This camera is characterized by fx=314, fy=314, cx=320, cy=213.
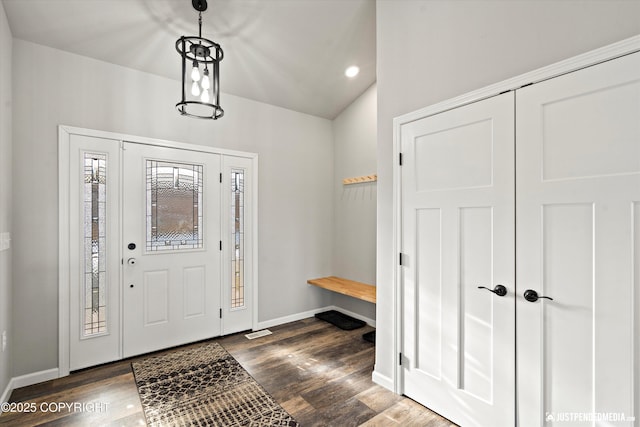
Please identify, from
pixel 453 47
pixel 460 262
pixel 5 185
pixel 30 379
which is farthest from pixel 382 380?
pixel 5 185

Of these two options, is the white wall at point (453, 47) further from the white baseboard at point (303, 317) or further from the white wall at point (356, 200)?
the white baseboard at point (303, 317)

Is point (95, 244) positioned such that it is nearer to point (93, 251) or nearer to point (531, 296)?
point (93, 251)

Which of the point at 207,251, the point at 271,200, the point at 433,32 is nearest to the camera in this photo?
the point at 433,32

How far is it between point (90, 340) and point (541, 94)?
13.0 feet

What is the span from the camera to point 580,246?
62.4 inches

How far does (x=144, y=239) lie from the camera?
3.15 m

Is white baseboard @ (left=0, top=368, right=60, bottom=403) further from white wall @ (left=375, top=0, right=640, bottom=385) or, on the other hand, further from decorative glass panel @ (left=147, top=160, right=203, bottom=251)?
white wall @ (left=375, top=0, right=640, bottom=385)

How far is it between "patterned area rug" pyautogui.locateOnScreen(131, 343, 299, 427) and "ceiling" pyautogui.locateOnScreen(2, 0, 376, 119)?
2857 millimetres

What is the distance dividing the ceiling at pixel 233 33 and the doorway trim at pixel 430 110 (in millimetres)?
1233

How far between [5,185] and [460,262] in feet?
11.1

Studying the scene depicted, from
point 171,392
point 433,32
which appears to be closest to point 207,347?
point 171,392

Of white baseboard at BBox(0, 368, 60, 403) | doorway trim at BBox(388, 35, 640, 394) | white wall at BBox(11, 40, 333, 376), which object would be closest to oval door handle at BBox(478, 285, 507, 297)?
doorway trim at BBox(388, 35, 640, 394)

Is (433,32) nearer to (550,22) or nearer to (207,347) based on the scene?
(550,22)

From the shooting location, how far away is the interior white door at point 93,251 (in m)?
2.78
